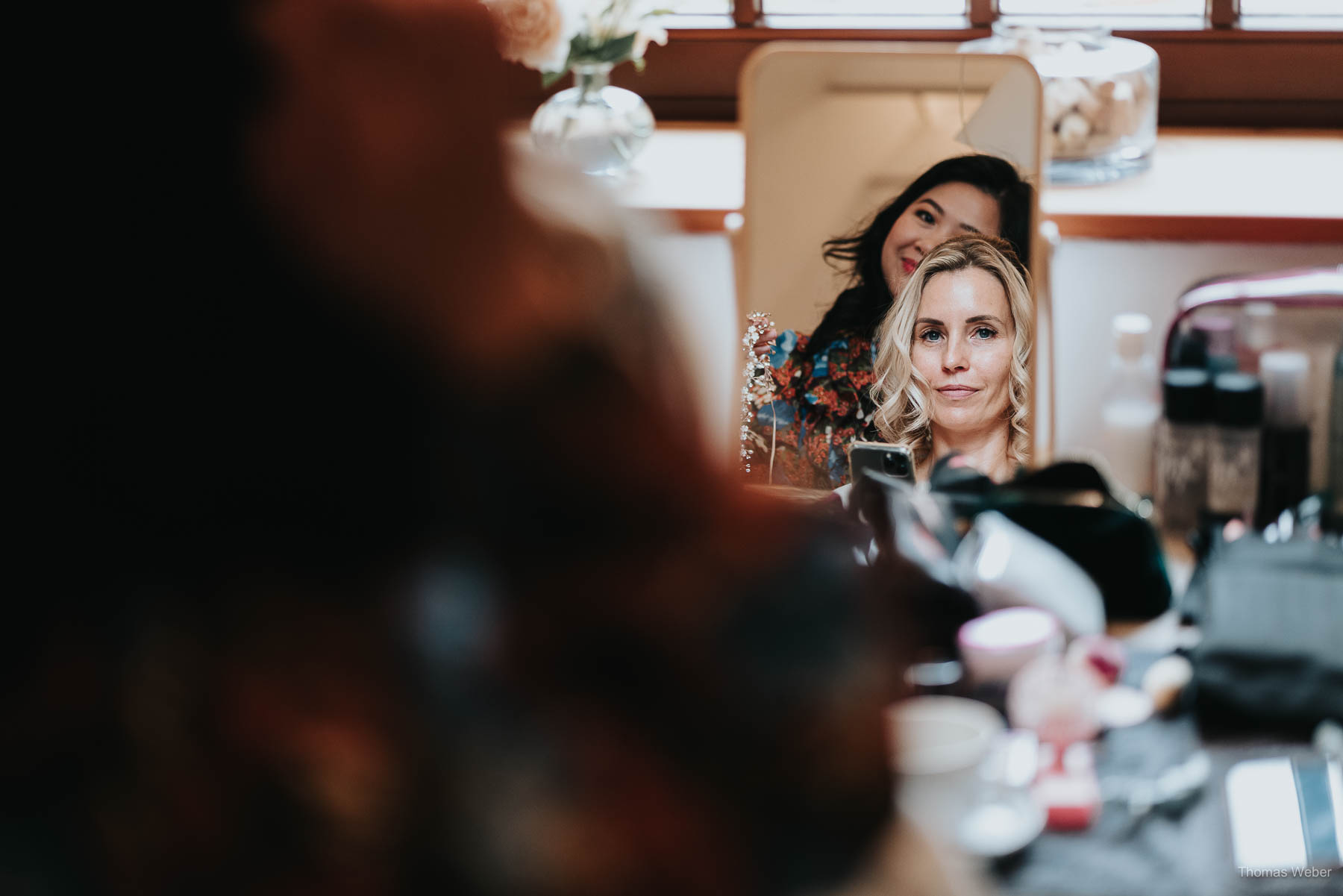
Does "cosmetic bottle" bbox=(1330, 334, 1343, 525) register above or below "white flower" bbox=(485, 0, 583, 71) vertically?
below

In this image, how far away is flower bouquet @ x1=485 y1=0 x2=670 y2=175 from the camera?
1.35 m

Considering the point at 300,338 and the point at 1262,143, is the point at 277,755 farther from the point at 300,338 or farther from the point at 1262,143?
the point at 1262,143

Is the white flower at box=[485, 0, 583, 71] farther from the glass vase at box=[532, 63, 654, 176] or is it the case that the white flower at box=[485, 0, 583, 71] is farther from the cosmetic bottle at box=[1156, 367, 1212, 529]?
the cosmetic bottle at box=[1156, 367, 1212, 529]

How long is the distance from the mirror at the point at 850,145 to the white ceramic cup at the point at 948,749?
42 cm

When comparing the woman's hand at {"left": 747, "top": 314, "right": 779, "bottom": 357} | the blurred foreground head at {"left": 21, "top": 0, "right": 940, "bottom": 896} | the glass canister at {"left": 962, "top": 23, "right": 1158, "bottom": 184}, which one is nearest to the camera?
the blurred foreground head at {"left": 21, "top": 0, "right": 940, "bottom": 896}

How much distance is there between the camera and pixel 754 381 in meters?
1.16

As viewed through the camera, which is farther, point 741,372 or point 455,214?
point 741,372

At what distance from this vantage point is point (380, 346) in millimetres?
101

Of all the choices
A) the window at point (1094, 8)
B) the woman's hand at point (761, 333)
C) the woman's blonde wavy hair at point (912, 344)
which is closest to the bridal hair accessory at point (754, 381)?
the woman's hand at point (761, 333)

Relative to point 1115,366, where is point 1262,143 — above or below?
above

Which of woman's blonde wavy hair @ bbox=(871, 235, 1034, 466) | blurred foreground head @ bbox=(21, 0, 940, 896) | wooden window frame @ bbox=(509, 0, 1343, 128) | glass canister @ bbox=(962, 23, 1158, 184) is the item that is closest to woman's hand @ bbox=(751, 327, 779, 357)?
woman's blonde wavy hair @ bbox=(871, 235, 1034, 466)

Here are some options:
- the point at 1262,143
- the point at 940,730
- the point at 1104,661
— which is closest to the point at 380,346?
the point at 940,730

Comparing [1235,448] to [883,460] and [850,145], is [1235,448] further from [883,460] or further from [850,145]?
[850,145]

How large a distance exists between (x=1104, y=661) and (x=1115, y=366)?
452 mm
